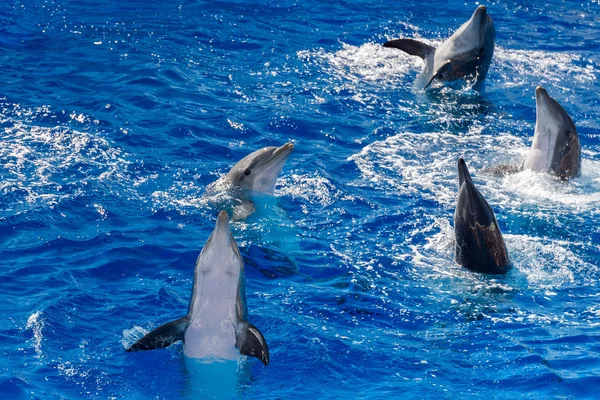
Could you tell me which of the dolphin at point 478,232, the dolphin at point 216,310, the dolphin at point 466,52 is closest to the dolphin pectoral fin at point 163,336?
the dolphin at point 216,310

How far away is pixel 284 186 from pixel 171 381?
15.4 feet

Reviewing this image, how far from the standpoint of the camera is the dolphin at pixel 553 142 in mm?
12664

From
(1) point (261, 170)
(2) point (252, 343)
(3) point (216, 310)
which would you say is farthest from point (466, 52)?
(2) point (252, 343)

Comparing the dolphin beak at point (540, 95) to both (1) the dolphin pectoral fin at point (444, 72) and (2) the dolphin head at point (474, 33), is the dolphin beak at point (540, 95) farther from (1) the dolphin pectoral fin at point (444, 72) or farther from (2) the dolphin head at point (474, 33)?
(2) the dolphin head at point (474, 33)

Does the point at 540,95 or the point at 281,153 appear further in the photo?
the point at 540,95

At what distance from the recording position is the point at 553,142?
12727 mm

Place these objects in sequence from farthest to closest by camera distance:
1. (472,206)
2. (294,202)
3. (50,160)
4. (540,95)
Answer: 1. (540,95)
2. (50,160)
3. (294,202)
4. (472,206)

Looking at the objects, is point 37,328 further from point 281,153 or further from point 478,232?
point 478,232

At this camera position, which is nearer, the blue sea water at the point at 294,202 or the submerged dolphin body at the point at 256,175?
the blue sea water at the point at 294,202

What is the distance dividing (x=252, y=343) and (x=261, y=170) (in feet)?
13.8

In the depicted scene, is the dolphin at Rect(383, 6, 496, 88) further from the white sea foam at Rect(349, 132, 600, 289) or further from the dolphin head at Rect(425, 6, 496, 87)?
the white sea foam at Rect(349, 132, 600, 289)

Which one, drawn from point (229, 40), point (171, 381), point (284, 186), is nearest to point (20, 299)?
point (171, 381)

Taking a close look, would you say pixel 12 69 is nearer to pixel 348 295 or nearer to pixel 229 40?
pixel 229 40

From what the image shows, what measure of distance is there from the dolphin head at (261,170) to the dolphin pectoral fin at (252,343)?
3.85 meters
